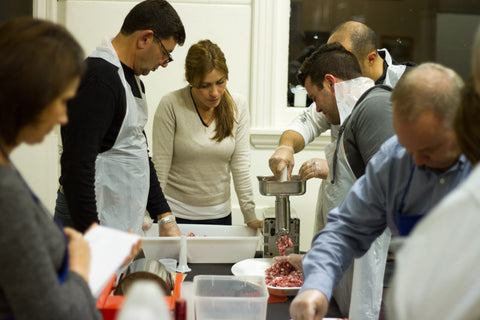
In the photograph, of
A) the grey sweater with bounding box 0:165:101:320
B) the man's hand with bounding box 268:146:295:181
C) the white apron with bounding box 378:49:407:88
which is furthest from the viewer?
the white apron with bounding box 378:49:407:88

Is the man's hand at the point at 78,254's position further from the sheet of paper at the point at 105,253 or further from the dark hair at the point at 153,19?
the dark hair at the point at 153,19

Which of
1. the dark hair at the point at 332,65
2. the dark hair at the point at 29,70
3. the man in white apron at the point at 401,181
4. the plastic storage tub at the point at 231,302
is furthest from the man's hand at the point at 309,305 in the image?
the dark hair at the point at 332,65

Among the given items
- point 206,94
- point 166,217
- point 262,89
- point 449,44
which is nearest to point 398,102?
point 166,217

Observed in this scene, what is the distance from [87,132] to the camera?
1635 millimetres

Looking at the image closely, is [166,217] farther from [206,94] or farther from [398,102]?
[398,102]

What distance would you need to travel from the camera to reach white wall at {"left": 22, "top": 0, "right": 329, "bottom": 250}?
328 cm

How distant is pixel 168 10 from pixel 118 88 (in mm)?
370

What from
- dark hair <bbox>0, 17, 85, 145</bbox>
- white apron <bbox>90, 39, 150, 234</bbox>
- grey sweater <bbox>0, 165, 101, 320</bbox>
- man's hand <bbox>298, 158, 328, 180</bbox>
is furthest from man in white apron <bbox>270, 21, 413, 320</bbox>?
dark hair <bbox>0, 17, 85, 145</bbox>

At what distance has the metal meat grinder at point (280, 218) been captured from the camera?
2023 mm

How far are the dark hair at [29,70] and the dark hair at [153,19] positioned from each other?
1.00m

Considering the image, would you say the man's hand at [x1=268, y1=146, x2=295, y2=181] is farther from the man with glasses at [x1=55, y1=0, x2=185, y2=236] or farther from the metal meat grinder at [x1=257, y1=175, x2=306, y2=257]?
the man with glasses at [x1=55, y1=0, x2=185, y2=236]

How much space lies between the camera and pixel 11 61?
821mm

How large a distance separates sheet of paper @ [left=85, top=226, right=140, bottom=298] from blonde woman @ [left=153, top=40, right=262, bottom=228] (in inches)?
59.3

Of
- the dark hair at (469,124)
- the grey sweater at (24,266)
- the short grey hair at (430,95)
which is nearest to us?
the grey sweater at (24,266)
